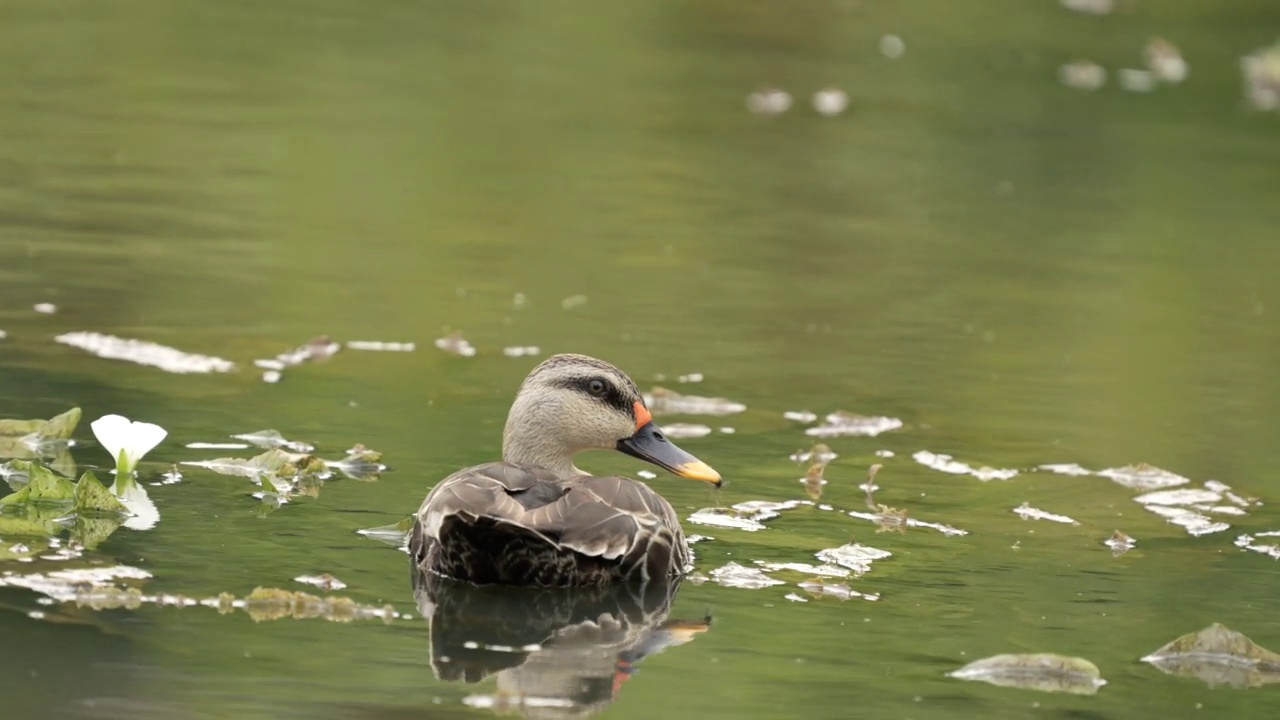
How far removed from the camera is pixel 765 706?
6941mm

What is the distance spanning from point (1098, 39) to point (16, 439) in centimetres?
2274

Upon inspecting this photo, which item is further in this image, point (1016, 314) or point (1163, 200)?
point (1163, 200)

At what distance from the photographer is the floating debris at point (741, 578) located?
8.48 metres

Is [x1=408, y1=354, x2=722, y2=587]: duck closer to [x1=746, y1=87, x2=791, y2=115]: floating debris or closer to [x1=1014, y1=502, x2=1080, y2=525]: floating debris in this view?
[x1=1014, y1=502, x2=1080, y2=525]: floating debris

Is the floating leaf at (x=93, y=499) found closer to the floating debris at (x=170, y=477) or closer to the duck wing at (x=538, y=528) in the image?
the floating debris at (x=170, y=477)

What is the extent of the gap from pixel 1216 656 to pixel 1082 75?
20392 millimetres

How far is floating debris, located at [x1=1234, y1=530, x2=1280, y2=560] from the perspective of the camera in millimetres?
9578

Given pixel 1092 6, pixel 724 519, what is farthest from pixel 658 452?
pixel 1092 6

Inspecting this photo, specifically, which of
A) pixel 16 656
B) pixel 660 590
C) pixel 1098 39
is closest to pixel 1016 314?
pixel 660 590

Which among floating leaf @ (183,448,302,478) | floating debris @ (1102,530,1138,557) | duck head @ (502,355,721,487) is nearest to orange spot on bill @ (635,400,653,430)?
duck head @ (502,355,721,487)

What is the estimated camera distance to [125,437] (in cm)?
912

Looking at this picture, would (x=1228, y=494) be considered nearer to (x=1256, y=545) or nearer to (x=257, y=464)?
(x=1256, y=545)

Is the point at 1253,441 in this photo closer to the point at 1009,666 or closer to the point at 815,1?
the point at 1009,666

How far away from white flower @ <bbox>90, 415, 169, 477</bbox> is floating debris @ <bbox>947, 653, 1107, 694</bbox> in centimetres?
360
